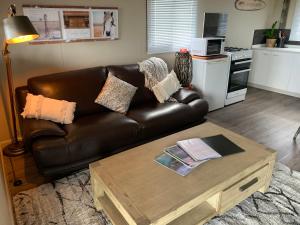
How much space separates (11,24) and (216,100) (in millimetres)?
2943

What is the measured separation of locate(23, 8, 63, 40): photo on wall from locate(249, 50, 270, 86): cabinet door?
3.99 metres

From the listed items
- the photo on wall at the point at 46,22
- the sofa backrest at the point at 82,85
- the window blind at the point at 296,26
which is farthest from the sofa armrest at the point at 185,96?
the window blind at the point at 296,26

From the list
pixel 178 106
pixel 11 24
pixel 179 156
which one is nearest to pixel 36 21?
pixel 11 24

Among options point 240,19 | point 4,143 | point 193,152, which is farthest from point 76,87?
point 240,19

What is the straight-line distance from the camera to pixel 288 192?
2.02 m

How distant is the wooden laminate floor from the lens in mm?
2771

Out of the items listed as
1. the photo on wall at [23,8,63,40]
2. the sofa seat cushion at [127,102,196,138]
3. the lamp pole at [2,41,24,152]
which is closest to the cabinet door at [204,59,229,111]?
the sofa seat cushion at [127,102,196,138]

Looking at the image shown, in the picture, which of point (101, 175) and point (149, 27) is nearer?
point (101, 175)

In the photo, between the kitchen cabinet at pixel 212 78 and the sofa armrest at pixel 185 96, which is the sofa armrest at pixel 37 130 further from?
the kitchen cabinet at pixel 212 78

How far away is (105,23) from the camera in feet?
9.88

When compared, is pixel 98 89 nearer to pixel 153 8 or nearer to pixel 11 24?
pixel 11 24

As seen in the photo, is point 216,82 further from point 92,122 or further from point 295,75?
point 92,122

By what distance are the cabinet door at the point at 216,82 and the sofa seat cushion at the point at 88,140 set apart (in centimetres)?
167

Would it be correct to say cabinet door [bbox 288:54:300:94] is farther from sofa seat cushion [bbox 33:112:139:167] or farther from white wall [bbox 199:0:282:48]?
sofa seat cushion [bbox 33:112:139:167]
